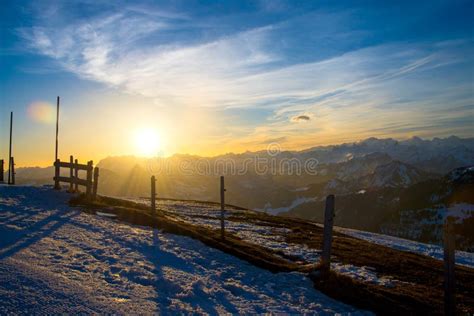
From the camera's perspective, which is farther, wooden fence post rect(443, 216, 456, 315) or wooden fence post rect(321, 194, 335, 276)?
wooden fence post rect(321, 194, 335, 276)

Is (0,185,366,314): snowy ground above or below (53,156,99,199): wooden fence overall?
below

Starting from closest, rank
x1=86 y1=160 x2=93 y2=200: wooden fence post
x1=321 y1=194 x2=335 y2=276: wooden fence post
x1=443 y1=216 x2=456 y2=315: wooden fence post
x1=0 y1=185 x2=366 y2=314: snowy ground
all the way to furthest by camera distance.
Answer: x1=0 y1=185 x2=366 y2=314: snowy ground → x1=443 y1=216 x2=456 y2=315: wooden fence post → x1=321 y1=194 x2=335 y2=276: wooden fence post → x1=86 y1=160 x2=93 y2=200: wooden fence post

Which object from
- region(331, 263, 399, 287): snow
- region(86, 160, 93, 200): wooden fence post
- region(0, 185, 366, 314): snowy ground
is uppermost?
region(86, 160, 93, 200): wooden fence post

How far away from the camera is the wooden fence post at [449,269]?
12.1m

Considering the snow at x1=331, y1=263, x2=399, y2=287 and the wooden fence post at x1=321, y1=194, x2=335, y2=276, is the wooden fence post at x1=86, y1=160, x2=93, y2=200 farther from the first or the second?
the wooden fence post at x1=321, y1=194, x2=335, y2=276

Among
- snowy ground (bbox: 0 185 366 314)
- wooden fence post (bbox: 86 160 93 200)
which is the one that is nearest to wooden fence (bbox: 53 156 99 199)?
wooden fence post (bbox: 86 160 93 200)

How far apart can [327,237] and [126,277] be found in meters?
8.56

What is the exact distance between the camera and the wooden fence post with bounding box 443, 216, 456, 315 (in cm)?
1212

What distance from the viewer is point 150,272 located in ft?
→ 43.0

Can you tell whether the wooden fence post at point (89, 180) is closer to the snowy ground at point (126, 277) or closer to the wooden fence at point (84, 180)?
the wooden fence at point (84, 180)

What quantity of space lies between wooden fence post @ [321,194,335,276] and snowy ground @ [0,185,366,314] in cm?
104

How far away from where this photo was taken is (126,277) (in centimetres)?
1217

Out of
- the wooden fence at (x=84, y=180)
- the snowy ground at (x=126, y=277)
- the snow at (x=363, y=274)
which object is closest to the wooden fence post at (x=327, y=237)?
the snowy ground at (x=126, y=277)

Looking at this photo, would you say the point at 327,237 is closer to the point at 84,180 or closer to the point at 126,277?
the point at 126,277
